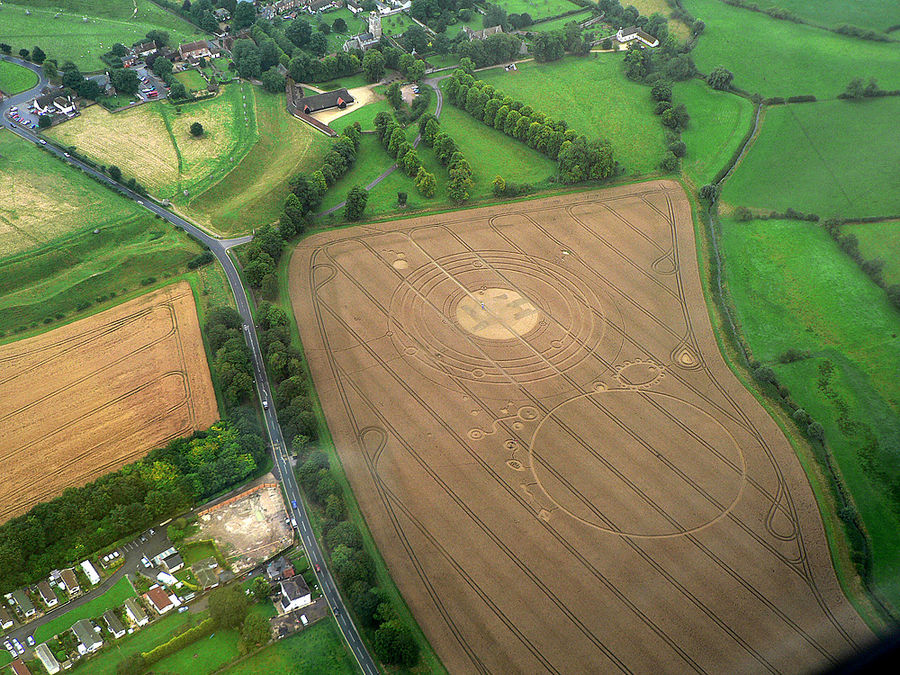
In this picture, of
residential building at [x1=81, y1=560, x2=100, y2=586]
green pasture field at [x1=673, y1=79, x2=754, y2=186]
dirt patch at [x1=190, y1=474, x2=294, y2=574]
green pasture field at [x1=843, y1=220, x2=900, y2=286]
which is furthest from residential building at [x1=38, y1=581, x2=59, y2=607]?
green pasture field at [x1=673, y1=79, x2=754, y2=186]

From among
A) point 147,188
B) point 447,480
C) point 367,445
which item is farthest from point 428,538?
point 147,188

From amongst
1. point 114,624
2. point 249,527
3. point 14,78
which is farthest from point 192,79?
point 114,624

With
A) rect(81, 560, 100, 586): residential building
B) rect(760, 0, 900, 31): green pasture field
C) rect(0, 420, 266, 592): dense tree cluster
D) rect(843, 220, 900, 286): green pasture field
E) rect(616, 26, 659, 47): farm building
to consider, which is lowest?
rect(81, 560, 100, 586): residential building

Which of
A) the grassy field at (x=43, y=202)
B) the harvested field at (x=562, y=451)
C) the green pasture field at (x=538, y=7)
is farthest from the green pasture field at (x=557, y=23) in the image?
the grassy field at (x=43, y=202)

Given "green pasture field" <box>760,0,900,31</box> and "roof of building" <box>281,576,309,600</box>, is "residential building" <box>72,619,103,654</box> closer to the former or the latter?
"roof of building" <box>281,576,309,600</box>

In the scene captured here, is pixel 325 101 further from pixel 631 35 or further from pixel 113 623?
pixel 113 623

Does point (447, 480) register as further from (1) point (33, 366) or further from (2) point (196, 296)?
(1) point (33, 366)

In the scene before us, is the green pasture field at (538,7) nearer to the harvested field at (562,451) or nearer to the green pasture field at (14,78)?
the harvested field at (562,451)
